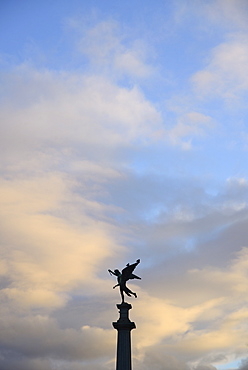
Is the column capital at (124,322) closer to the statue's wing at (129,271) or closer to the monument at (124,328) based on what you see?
the monument at (124,328)

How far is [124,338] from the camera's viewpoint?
46062 millimetres

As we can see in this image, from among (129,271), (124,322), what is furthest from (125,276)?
(124,322)

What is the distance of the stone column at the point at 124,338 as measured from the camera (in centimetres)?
4522

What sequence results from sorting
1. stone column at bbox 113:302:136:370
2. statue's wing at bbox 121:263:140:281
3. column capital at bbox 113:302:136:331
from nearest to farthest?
stone column at bbox 113:302:136:370 → column capital at bbox 113:302:136:331 → statue's wing at bbox 121:263:140:281

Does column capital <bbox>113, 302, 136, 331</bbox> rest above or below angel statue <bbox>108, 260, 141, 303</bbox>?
below

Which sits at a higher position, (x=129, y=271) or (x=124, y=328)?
(x=129, y=271)

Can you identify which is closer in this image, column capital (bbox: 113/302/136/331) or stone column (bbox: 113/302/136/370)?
stone column (bbox: 113/302/136/370)

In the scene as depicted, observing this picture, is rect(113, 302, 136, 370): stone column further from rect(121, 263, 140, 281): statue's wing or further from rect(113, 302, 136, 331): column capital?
rect(121, 263, 140, 281): statue's wing

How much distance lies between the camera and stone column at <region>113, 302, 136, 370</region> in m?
45.2

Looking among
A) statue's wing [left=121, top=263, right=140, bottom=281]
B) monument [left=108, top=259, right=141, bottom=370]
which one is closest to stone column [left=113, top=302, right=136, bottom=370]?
monument [left=108, top=259, right=141, bottom=370]

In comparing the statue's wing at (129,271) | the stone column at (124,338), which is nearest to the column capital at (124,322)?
the stone column at (124,338)

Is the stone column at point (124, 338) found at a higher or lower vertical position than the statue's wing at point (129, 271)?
lower

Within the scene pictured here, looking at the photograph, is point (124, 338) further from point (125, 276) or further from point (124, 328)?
point (125, 276)

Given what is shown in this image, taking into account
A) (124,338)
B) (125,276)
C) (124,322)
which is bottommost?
(124,338)
